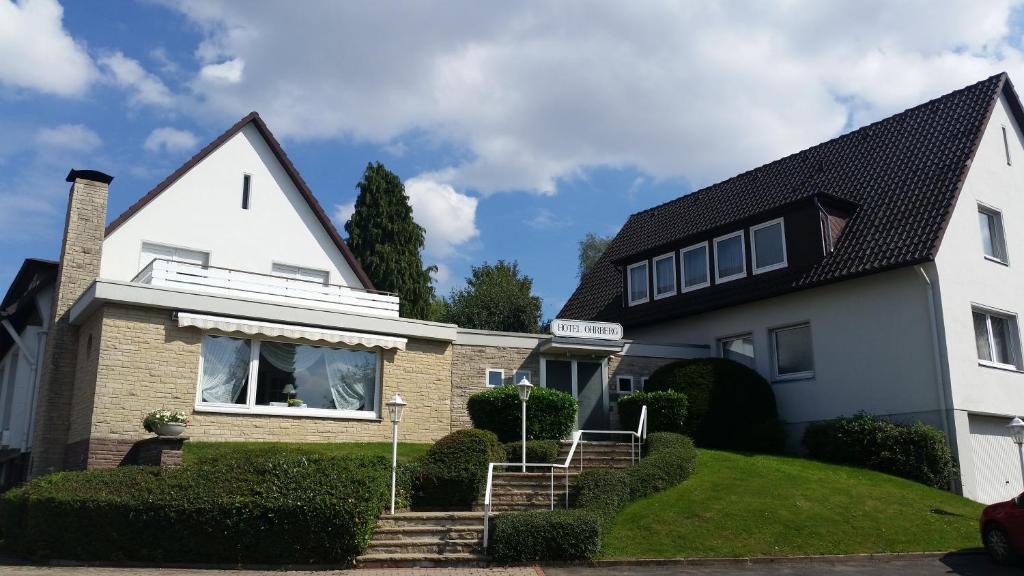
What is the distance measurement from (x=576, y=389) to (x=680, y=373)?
10.3 ft

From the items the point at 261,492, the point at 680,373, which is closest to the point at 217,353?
the point at 261,492

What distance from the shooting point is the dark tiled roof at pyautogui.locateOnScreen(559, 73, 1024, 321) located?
2403 cm

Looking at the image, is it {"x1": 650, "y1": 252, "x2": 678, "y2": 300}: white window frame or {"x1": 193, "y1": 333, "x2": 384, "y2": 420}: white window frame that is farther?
{"x1": 650, "y1": 252, "x2": 678, "y2": 300}: white window frame

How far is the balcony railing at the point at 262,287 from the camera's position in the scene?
21.9m

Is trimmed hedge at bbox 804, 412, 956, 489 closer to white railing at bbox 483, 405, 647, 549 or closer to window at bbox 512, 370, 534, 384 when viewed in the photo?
white railing at bbox 483, 405, 647, 549

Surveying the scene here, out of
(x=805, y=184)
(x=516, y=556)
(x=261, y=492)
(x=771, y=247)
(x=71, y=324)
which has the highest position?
(x=805, y=184)

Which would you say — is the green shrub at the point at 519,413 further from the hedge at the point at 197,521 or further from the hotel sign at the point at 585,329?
the hedge at the point at 197,521

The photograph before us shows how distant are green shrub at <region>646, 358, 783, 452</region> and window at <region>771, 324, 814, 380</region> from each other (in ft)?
5.02

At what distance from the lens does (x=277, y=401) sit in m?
22.2

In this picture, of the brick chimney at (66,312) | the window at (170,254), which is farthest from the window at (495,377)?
the brick chimney at (66,312)

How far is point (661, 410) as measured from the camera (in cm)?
2400

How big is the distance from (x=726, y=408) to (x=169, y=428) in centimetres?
1461

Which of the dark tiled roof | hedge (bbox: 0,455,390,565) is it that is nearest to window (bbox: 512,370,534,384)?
the dark tiled roof

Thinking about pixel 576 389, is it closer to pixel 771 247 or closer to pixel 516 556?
pixel 771 247
